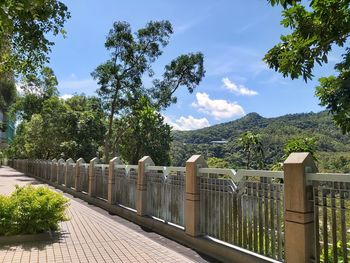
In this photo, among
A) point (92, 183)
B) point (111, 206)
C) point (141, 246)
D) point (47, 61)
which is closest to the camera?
point (141, 246)

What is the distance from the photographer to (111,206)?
12.1 metres

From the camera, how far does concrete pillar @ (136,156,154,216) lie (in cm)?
991

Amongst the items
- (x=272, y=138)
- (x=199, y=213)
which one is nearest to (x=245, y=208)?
(x=199, y=213)

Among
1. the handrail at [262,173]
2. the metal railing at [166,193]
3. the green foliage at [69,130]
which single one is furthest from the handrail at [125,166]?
the green foliage at [69,130]

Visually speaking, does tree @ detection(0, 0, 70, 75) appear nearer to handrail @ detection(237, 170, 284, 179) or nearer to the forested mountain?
handrail @ detection(237, 170, 284, 179)

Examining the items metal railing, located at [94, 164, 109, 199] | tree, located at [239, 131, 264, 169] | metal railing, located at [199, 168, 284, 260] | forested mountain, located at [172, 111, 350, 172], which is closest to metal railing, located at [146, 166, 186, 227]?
metal railing, located at [199, 168, 284, 260]

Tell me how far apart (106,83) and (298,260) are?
99.4ft

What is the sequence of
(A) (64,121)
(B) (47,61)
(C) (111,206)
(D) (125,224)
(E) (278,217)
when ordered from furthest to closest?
(A) (64,121) < (C) (111,206) < (D) (125,224) < (B) (47,61) < (E) (278,217)

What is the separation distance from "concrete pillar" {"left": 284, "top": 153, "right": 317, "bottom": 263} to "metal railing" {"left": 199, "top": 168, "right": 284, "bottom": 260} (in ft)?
0.93

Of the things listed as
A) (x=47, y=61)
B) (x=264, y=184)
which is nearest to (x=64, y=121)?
(x=47, y=61)

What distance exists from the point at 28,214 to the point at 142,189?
317cm

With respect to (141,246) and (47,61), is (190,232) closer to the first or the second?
(141,246)

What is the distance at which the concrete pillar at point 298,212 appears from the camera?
4.89 metres

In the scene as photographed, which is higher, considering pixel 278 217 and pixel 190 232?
pixel 278 217
